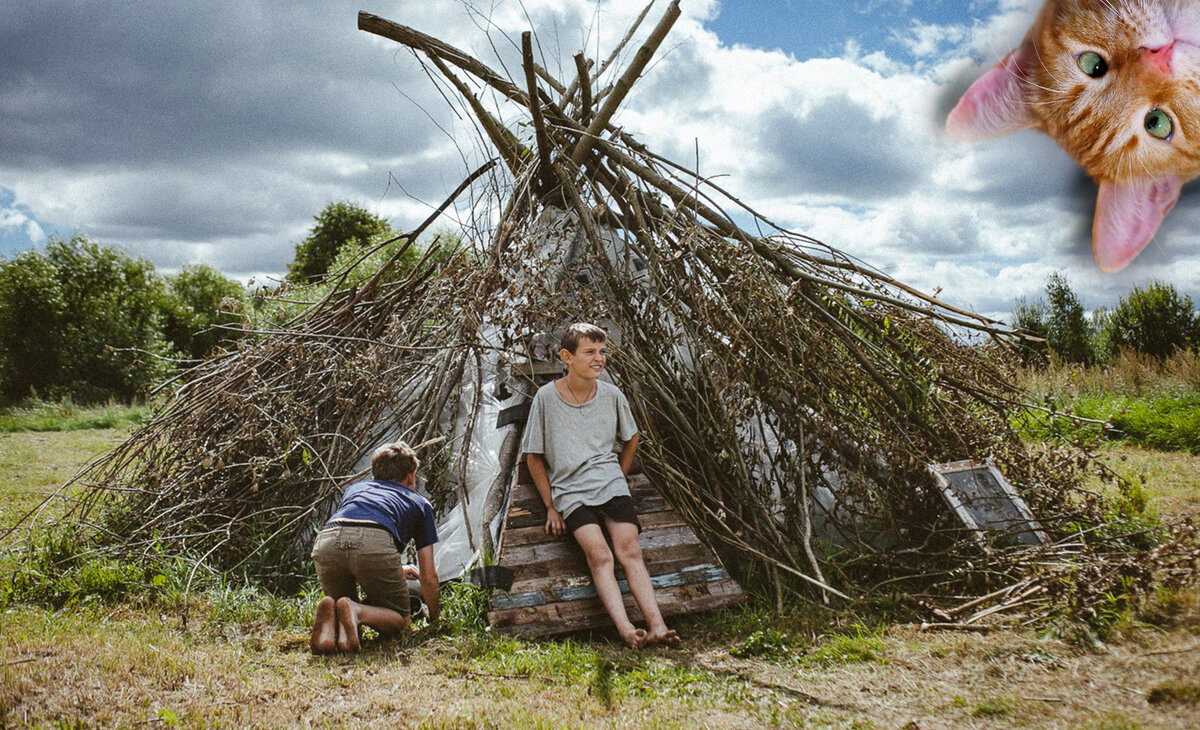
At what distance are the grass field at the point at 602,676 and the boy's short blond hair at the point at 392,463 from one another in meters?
0.75

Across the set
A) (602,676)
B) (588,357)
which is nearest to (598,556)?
(602,676)

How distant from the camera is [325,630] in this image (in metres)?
3.32

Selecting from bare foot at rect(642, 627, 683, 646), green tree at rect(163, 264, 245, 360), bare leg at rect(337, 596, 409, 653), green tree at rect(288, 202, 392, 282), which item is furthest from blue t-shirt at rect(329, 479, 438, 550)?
green tree at rect(288, 202, 392, 282)

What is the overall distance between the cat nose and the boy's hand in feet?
9.60

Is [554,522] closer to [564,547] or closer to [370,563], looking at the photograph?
[564,547]

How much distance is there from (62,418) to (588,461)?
43.7 feet

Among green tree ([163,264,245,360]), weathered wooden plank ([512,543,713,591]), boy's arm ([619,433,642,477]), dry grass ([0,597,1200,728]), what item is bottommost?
dry grass ([0,597,1200,728])

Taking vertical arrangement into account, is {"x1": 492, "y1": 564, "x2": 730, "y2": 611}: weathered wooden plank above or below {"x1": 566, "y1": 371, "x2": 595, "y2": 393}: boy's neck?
→ below

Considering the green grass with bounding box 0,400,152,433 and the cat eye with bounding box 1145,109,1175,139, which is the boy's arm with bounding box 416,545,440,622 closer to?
the cat eye with bounding box 1145,109,1175,139

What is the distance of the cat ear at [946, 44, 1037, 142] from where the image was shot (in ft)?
5.90

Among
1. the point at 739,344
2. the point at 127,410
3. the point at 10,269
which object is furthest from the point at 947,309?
the point at 10,269

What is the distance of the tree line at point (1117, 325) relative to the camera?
1352 centimetres

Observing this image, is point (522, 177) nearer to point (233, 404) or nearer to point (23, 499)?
point (233, 404)

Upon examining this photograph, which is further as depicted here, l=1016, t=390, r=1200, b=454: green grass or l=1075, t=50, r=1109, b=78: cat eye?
l=1016, t=390, r=1200, b=454: green grass
